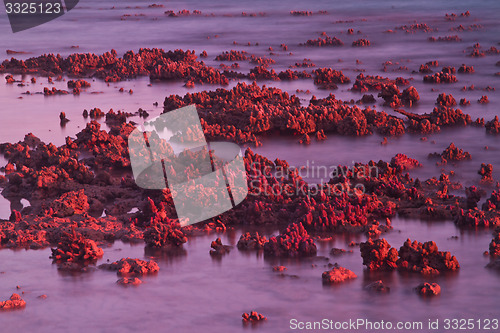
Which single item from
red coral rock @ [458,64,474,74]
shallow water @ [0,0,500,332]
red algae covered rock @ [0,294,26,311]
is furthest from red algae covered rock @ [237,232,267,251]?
red coral rock @ [458,64,474,74]

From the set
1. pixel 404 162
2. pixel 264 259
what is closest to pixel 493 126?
pixel 404 162

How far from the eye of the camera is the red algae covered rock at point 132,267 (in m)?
10.5

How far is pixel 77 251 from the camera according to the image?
36.2ft

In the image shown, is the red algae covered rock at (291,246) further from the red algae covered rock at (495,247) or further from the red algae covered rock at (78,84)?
the red algae covered rock at (78,84)

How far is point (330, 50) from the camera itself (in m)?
32.3

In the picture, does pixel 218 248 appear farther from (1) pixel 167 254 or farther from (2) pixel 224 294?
(2) pixel 224 294

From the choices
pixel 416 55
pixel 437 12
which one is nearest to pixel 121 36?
pixel 416 55

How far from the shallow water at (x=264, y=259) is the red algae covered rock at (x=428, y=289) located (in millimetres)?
92

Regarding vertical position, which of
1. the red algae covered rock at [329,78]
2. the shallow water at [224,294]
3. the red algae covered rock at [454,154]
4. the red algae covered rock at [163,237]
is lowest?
the shallow water at [224,294]

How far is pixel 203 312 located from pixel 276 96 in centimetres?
1220

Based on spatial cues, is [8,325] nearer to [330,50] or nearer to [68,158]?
[68,158]

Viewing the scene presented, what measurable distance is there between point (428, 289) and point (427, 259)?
0.87m

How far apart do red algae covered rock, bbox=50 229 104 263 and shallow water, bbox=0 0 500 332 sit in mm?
177

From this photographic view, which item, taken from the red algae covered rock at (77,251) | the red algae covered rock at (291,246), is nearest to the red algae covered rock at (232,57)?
the red algae covered rock at (291,246)
